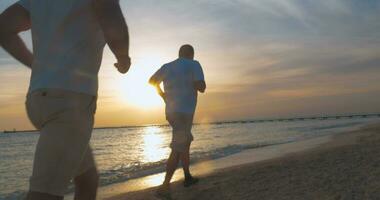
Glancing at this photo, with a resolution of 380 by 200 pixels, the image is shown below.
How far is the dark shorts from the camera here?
6258mm

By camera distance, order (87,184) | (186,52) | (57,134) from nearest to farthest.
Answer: (57,134), (87,184), (186,52)

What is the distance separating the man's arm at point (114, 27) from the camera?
6.86ft

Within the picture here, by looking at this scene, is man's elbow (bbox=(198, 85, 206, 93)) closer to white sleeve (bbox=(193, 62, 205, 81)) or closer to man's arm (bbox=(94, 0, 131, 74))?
white sleeve (bbox=(193, 62, 205, 81))

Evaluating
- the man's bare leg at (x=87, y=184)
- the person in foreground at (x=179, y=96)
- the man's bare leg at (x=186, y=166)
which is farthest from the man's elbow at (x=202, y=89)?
the man's bare leg at (x=87, y=184)

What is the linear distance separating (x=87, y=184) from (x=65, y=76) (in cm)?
70

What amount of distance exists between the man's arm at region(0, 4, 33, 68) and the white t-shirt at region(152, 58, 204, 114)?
12.7 ft

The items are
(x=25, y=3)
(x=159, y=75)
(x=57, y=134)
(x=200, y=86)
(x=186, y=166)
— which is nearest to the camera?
(x=57, y=134)

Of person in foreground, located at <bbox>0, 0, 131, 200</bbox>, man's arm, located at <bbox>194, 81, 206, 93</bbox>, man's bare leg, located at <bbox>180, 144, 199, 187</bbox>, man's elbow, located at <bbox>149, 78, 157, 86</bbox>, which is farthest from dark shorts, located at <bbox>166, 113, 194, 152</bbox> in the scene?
person in foreground, located at <bbox>0, 0, 131, 200</bbox>

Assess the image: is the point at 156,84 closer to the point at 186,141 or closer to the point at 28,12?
the point at 186,141

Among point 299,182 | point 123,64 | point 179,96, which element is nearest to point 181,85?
point 179,96

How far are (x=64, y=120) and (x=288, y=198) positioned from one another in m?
3.50

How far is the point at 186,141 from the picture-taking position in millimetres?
6395

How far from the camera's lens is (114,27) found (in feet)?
6.86

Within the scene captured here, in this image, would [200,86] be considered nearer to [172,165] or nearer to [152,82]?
[152,82]
